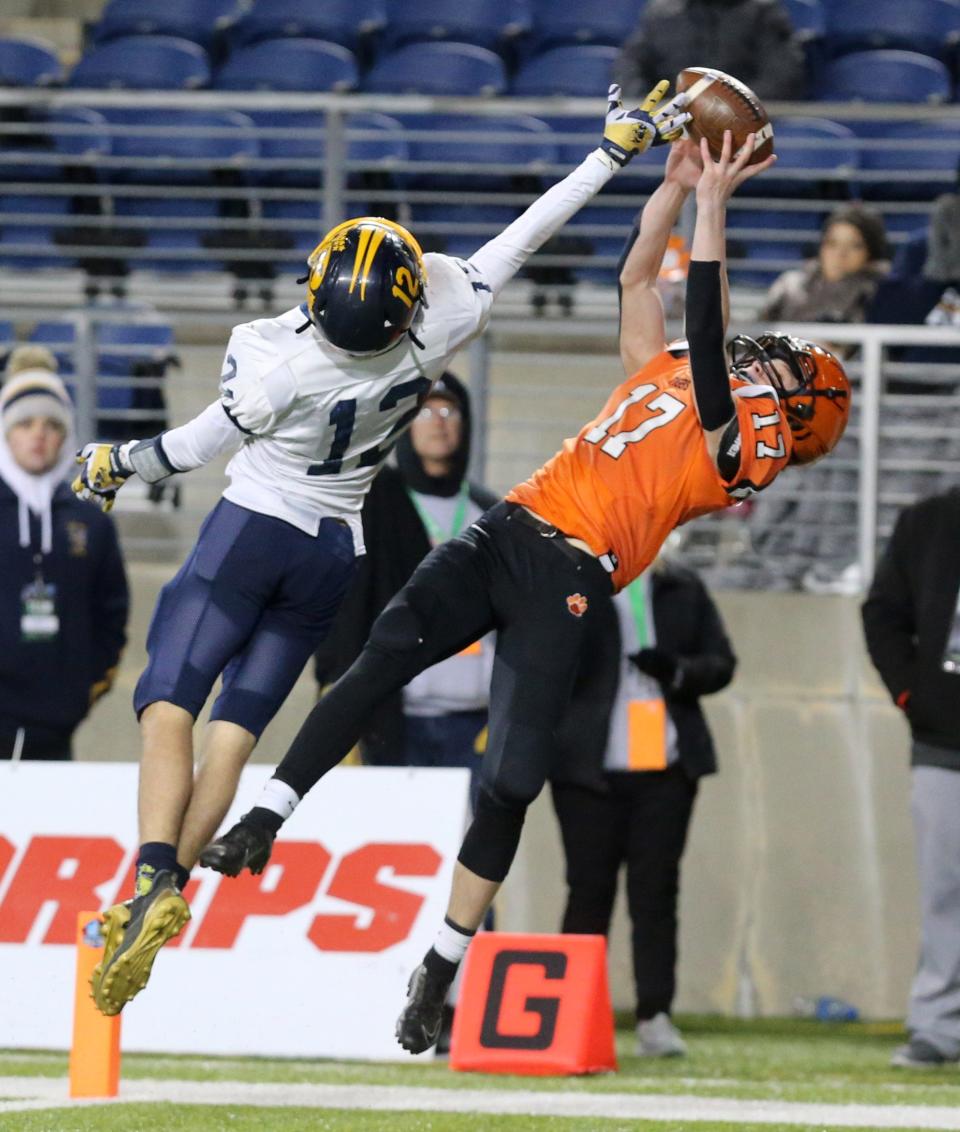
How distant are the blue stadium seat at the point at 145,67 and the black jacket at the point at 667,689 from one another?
5.55 metres

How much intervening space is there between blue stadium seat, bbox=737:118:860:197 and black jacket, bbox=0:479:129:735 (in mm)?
4051

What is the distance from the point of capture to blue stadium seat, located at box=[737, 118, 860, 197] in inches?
423

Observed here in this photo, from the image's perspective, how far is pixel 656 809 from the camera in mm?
7867

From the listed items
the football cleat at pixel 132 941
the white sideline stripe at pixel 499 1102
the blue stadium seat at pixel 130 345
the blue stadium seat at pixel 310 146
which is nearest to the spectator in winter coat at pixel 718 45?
the blue stadium seat at pixel 310 146

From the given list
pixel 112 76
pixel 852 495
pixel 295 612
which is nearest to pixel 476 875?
pixel 295 612

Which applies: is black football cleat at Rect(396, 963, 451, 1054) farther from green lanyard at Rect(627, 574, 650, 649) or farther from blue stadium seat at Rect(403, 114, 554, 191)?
blue stadium seat at Rect(403, 114, 554, 191)

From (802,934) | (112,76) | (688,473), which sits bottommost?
(802,934)

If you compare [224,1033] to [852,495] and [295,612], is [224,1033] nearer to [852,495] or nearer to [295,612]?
[295,612]

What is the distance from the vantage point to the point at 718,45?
9812 millimetres

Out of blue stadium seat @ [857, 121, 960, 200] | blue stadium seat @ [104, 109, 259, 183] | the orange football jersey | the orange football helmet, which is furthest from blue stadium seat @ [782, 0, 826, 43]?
the orange football jersey

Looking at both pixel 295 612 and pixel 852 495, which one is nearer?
pixel 295 612

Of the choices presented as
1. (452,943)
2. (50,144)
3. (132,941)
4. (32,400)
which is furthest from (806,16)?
(132,941)

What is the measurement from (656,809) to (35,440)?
8.57 feet

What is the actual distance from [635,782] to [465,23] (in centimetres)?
630
